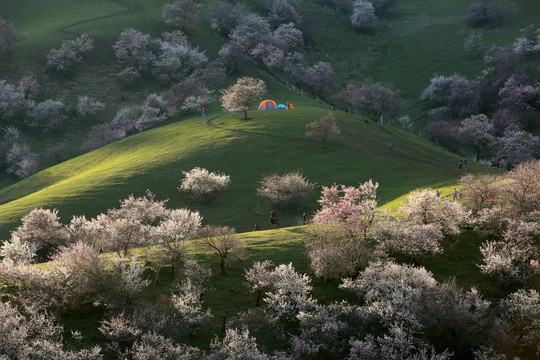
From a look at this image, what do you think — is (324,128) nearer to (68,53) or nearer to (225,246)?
(225,246)

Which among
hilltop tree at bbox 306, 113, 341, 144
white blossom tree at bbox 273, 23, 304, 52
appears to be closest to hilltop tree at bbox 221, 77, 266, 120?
hilltop tree at bbox 306, 113, 341, 144

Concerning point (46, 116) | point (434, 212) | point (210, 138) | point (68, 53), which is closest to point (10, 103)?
point (46, 116)

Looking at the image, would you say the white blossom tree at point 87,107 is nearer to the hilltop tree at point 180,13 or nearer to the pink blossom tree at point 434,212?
the hilltop tree at point 180,13

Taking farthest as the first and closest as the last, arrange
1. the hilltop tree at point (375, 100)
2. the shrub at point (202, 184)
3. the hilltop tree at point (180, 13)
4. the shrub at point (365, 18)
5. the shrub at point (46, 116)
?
1. the shrub at point (365, 18)
2. the hilltop tree at point (180, 13)
3. the hilltop tree at point (375, 100)
4. the shrub at point (46, 116)
5. the shrub at point (202, 184)

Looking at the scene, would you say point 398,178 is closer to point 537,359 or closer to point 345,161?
point 345,161

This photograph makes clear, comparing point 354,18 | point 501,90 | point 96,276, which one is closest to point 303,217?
point 96,276

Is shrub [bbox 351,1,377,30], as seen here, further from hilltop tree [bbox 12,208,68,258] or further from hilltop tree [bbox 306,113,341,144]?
hilltop tree [bbox 12,208,68,258]

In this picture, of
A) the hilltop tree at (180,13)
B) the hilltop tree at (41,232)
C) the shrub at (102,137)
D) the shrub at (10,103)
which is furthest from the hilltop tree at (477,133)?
the shrub at (10,103)
